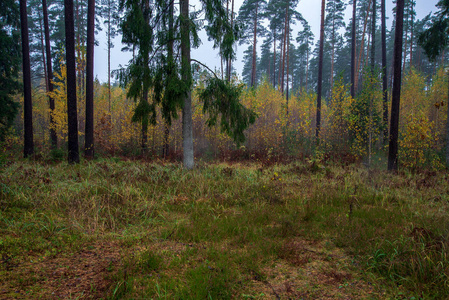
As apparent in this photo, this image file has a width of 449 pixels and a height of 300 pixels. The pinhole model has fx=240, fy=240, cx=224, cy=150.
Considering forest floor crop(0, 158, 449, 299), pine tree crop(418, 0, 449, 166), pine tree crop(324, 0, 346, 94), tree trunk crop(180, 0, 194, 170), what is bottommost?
forest floor crop(0, 158, 449, 299)

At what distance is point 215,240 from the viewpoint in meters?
3.79

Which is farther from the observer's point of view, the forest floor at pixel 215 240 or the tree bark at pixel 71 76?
the tree bark at pixel 71 76

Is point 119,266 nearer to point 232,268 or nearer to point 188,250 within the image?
point 188,250

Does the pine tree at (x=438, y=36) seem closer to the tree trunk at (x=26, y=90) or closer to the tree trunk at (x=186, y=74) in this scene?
the tree trunk at (x=186, y=74)

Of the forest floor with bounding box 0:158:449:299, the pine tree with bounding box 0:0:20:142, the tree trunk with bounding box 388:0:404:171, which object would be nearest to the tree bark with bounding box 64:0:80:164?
the forest floor with bounding box 0:158:449:299

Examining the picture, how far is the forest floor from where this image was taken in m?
2.60

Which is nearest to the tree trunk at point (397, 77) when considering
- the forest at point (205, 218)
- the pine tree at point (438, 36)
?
the forest at point (205, 218)

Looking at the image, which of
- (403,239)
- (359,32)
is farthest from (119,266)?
(359,32)

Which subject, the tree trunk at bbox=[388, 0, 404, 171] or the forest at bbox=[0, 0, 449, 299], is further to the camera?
the tree trunk at bbox=[388, 0, 404, 171]

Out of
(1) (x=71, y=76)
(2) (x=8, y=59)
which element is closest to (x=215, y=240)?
(1) (x=71, y=76)

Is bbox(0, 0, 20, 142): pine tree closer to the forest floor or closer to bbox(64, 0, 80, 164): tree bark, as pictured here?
bbox(64, 0, 80, 164): tree bark

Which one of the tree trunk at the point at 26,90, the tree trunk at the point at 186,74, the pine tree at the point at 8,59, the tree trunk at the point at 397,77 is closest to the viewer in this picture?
the tree trunk at the point at 186,74

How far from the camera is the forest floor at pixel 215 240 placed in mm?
2598

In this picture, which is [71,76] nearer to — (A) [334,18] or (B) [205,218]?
(B) [205,218]
